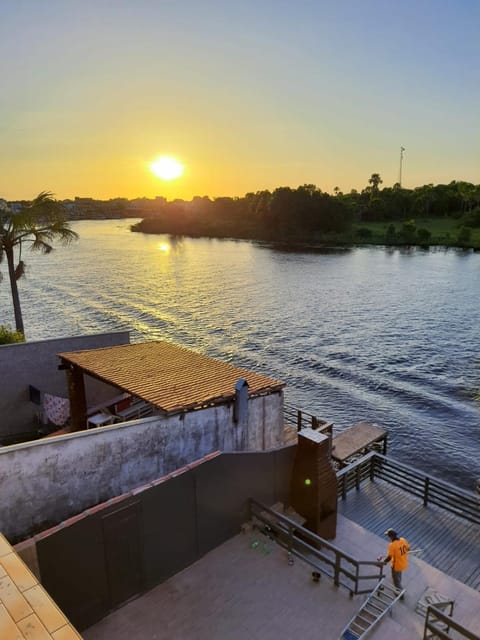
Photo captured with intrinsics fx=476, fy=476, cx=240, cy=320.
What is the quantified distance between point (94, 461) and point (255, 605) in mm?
3970

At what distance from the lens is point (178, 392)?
11.1m

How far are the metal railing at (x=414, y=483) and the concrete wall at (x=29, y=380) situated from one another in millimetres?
9483

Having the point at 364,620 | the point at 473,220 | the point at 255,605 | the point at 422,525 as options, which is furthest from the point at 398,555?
the point at 473,220

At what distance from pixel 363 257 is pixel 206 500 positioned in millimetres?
81547

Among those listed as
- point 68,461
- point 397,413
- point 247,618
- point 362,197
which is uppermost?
point 362,197

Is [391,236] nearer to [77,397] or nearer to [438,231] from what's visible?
[438,231]

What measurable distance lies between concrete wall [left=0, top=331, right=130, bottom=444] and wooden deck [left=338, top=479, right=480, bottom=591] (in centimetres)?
1003

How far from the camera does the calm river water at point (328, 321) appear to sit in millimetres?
25266

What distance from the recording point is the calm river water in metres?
25.3

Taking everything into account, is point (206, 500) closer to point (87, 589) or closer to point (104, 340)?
point (87, 589)

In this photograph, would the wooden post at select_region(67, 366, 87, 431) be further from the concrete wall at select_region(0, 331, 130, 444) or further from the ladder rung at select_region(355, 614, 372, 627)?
the ladder rung at select_region(355, 614, 372, 627)

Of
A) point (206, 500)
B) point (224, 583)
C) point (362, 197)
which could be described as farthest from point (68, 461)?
point (362, 197)

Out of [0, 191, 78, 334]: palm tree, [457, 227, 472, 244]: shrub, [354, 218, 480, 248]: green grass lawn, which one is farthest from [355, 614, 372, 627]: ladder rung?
[457, 227, 472, 244]: shrub

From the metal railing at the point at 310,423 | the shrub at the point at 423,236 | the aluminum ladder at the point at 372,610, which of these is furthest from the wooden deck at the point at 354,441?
the shrub at the point at 423,236
